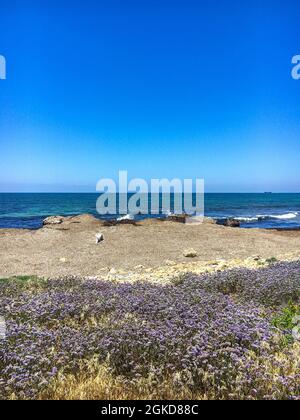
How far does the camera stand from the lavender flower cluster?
12.8 ft

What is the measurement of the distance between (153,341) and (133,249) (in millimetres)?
14949

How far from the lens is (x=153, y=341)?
4566 mm

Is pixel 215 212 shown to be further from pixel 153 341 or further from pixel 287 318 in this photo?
pixel 153 341

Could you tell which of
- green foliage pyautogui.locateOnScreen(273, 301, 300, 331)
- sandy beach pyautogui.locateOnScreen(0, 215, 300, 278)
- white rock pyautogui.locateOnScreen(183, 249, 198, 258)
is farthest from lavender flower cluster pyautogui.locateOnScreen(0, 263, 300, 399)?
white rock pyautogui.locateOnScreen(183, 249, 198, 258)

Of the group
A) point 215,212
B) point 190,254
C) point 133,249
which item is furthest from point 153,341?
point 215,212

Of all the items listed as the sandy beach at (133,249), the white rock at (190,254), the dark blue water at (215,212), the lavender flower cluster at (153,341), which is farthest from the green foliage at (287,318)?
the dark blue water at (215,212)

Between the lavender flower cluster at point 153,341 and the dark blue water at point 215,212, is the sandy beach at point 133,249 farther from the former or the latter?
the dark blue water at point 215,212

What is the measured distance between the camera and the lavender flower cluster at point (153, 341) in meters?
3.89

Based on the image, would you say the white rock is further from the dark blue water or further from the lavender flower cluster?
the dark blue water

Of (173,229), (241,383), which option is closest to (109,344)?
(241,383)

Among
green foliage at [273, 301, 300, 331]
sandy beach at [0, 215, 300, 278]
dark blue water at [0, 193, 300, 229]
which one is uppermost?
green foliage at [273, 301, 300, 331]

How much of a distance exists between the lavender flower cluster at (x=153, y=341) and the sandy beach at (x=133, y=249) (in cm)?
615

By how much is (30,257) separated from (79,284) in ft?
34.3

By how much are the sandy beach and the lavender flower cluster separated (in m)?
6.15
